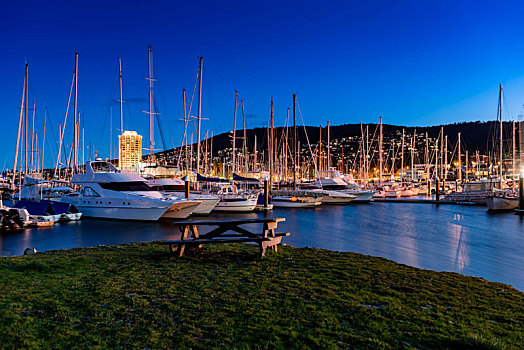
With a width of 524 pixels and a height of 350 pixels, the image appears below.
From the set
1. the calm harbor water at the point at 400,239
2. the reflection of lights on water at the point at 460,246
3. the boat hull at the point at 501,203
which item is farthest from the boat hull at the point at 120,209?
the boat hull at the point at 501,203

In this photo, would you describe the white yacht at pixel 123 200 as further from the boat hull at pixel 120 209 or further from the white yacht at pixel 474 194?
the white yacht at pixel 474 194

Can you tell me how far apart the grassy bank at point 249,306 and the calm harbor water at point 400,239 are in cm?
592

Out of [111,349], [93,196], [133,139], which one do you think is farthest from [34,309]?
[133,139]

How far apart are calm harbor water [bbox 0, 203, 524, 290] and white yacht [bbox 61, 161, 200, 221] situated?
85 centimetres

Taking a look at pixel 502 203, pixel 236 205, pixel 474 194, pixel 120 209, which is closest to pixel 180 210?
pixel 120 209

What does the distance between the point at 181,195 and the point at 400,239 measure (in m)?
20.3

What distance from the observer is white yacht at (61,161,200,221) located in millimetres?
26078

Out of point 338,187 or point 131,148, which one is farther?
point 131,148

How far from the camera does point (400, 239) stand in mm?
20594

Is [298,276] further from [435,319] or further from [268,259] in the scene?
[435,319]

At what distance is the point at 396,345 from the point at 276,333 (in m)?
1.40

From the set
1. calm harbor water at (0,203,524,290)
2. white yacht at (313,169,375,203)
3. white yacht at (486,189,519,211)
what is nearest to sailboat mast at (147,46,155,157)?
calm harbor water at (0,203,524,290)

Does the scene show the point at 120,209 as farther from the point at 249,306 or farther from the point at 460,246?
the point at 249,306

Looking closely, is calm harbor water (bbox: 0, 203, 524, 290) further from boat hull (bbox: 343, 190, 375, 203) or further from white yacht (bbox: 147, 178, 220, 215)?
boat hull (bbox: 343, 190, 375, 203)
